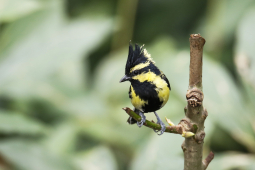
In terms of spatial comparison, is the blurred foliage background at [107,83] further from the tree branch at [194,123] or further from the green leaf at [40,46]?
the tree branch at [194,123]

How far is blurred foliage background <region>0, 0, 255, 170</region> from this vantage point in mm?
2082

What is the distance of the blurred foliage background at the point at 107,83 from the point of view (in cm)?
208

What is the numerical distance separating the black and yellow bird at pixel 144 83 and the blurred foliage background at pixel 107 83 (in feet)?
1.57

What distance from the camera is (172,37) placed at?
3.70 meters

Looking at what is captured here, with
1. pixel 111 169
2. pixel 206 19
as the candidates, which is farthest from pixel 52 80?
pixel 206 19

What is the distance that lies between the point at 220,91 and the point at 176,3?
6.41 ft

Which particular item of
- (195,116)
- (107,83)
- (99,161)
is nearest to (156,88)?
(195,116)

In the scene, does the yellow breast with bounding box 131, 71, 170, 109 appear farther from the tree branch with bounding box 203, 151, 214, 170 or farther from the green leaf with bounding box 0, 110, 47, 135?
the green leaf with bounding box 0, 110, 47, 135

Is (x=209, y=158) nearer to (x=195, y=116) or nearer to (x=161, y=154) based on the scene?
(x=195, y=116)

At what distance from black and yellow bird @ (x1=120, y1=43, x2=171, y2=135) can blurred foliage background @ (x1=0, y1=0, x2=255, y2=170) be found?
0.48 metres

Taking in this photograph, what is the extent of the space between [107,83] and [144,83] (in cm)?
171

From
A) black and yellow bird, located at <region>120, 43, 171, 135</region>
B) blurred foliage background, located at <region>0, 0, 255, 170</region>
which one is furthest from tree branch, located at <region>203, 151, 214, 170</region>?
blurred foliage background, located at <region>0, 0, 255, 170</region>

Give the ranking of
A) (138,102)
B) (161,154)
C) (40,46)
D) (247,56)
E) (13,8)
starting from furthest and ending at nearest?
(40,46)
(13,8)
(247,56)
(161,154)
(138,102)

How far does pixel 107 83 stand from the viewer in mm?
3051
